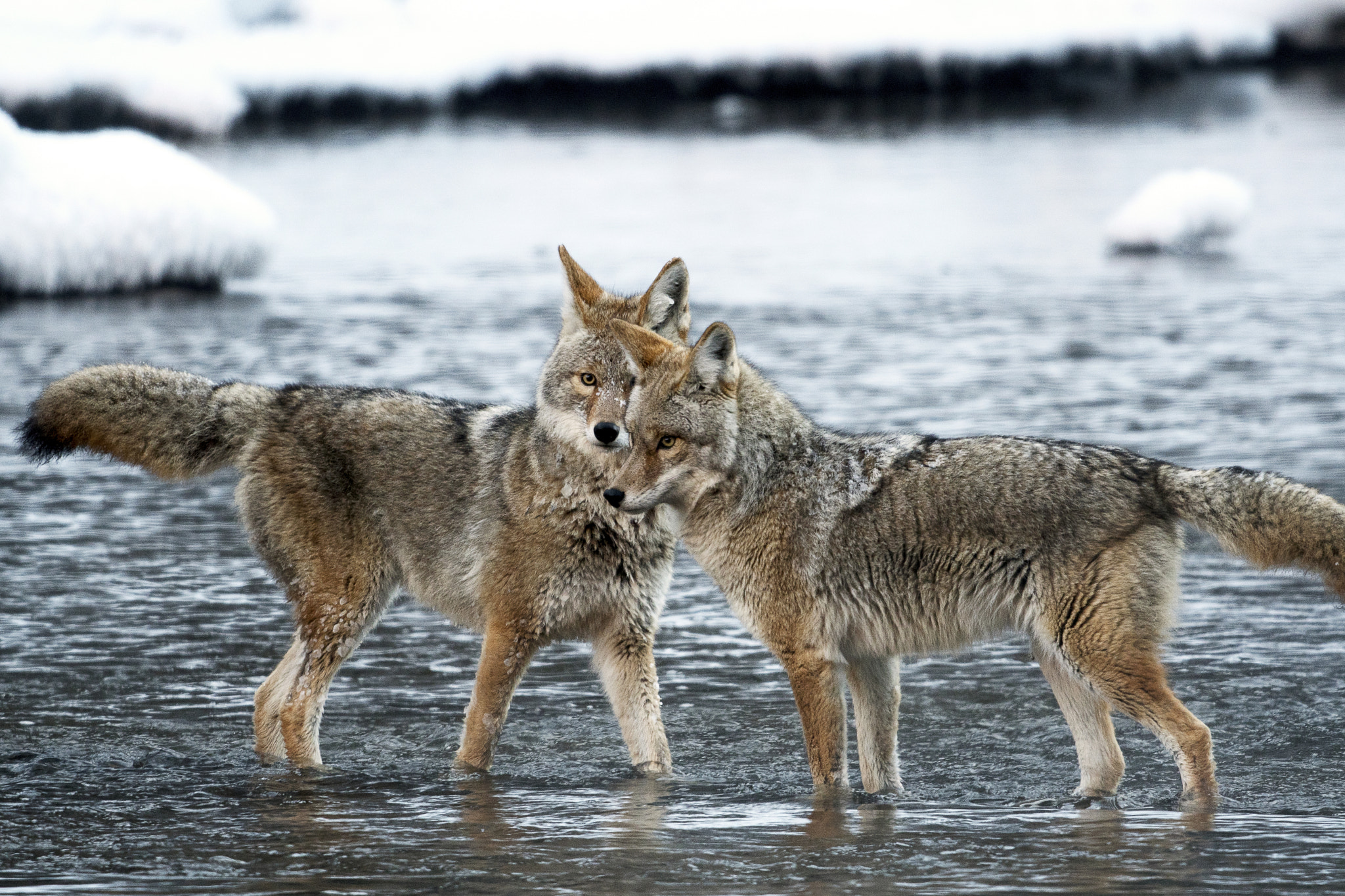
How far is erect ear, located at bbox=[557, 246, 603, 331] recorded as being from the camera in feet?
24.2

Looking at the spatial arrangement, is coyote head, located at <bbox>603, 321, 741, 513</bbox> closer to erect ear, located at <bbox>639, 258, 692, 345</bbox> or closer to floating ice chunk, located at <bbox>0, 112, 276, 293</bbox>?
erect ear, located at <bbox>639, 258, 692, 345</bbox>

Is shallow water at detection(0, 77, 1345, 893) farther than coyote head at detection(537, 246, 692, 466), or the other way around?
coyote head at detection(537, 246, 692, 466)

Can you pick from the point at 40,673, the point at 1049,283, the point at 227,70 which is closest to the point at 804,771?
the point at 40,673

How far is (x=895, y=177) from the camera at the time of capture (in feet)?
110

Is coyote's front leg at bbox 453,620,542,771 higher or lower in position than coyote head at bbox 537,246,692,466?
lower

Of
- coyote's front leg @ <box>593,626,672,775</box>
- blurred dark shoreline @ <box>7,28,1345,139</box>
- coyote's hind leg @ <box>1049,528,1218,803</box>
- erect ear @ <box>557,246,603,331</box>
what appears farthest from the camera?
blurred dark shoreline @ <box>7,28,1345,139</box>

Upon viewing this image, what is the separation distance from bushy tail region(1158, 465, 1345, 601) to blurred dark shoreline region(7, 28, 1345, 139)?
40.9 meters

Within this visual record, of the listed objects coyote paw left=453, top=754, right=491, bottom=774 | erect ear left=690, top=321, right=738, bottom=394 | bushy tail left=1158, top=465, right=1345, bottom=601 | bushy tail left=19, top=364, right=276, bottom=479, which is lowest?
coyote paw left=453, top=754, right=491, bottom=774

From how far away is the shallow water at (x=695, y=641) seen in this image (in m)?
5.88

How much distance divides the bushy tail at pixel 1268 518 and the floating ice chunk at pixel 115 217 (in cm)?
1553

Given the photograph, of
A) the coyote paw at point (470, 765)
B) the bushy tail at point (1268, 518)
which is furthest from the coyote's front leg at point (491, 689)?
the bushy tail at point (1268, 518)

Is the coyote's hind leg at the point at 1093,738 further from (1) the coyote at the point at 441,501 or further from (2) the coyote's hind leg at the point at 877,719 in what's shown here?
(1) the coyote at the point at 441,501

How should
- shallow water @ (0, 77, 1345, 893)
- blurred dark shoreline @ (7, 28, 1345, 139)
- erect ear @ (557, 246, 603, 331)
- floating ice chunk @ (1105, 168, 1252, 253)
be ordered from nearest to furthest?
1. shallow water @ (0, 77, 1345, 893)
2. erect ear @ (557, 246, 603, 331)
3. floating ice chunk @ (1105, 168, 1252, 253)
4. blurred dark shoreline @ (7, 28, 1345, 139)

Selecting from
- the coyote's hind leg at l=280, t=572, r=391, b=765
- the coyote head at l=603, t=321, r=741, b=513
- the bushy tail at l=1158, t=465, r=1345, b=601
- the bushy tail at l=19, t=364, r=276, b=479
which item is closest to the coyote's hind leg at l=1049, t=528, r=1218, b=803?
the bushy tail at l=1158, t=465, r=1345, b=601
